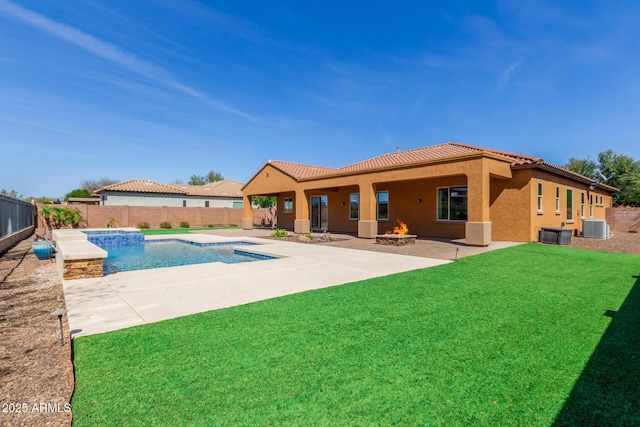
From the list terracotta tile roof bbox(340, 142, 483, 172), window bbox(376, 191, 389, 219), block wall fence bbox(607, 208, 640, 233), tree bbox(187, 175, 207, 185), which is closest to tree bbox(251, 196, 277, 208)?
→ terracotta tile roof bbox(340, 142, 483, 172)

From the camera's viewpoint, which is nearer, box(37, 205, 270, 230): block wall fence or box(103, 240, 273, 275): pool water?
box(103, 240, 273, 275): pool water

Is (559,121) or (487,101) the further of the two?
(559,121)

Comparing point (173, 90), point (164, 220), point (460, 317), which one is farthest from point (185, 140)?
point (460, 317)

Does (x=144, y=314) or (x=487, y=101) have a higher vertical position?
(x=487, y=101)

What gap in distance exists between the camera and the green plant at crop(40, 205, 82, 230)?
2363 centimetres

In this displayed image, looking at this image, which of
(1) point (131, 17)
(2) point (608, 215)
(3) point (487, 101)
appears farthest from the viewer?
(2) point (608, 215)

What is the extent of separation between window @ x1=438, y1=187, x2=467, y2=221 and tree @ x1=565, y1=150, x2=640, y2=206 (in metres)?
21.5

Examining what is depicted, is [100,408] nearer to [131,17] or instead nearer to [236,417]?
[236,417]

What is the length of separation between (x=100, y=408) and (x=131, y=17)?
638 inches

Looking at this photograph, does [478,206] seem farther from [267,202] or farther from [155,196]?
[155,196]

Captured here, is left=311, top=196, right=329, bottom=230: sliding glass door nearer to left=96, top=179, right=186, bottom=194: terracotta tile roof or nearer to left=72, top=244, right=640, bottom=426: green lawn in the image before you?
left=72, top=244, right=640, bottom=426: green lawn

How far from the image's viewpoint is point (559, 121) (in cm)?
2534

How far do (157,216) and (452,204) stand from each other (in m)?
25.9

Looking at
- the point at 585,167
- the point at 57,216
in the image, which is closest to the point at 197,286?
the point at 57,216
